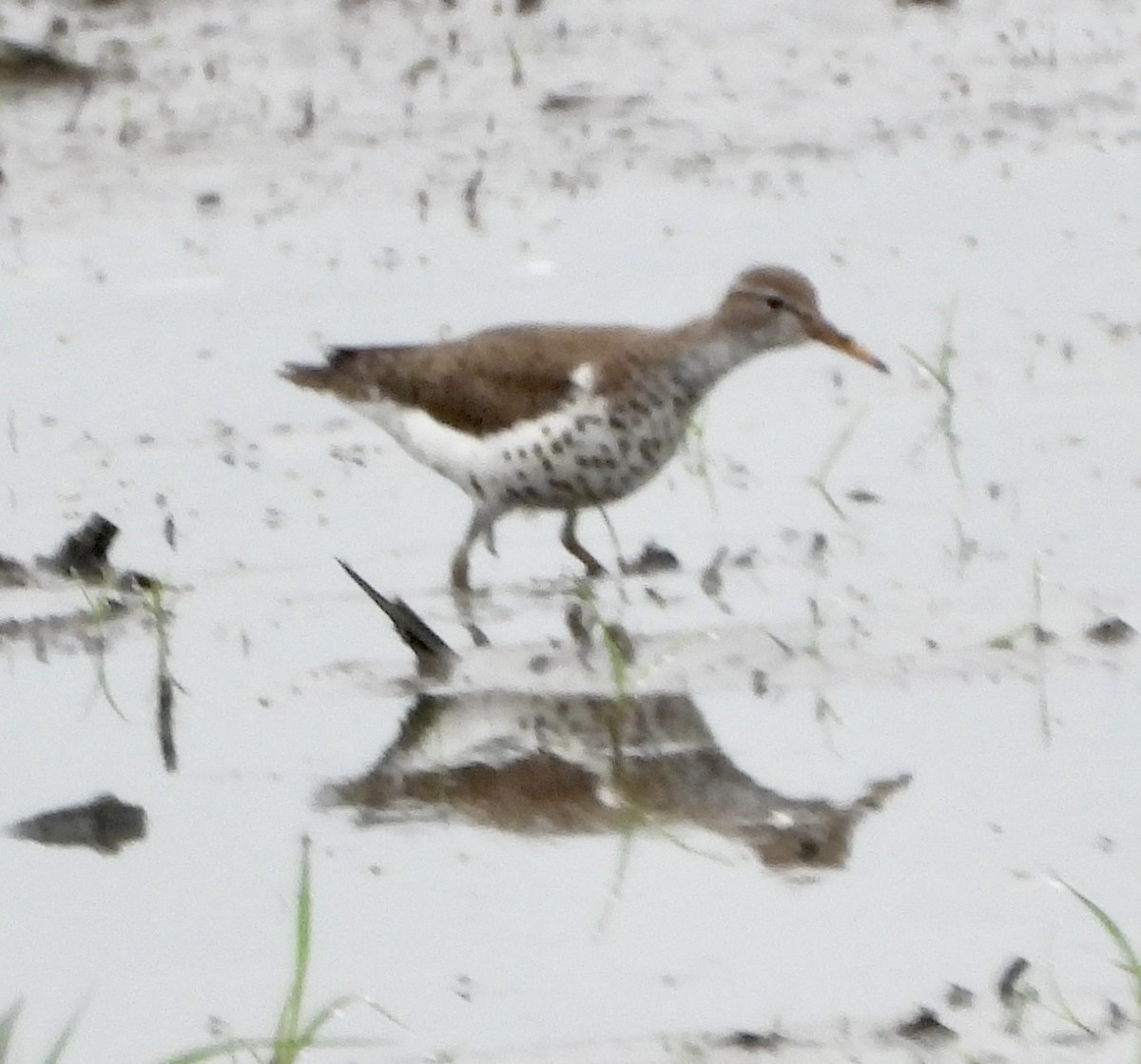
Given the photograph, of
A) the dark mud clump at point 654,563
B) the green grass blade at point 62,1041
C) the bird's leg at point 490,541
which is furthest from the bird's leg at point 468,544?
the green grass blade at point 62,1041

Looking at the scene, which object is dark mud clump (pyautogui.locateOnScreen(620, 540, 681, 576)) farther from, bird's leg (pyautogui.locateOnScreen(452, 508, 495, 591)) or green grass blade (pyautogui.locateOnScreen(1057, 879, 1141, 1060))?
green grass blade (pyautogui.locateOnScreen(1057, 879, 1141, 1060))

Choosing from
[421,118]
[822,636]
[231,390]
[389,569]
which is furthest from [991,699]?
[421,118]

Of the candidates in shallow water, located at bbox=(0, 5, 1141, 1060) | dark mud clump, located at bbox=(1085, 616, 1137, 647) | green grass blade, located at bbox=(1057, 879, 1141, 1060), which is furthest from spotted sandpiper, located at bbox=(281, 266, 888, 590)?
green grass blade, located at bbox=(1057, 879, 1141, 1060)

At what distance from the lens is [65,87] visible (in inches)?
497

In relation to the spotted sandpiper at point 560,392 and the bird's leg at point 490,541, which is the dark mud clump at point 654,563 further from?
the bird's leg at point 490,541

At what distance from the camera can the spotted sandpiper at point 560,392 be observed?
8555mm

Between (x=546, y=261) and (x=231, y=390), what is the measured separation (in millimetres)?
1486

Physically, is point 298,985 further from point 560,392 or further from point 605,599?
point 560,392

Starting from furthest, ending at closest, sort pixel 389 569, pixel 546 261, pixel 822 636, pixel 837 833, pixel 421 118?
1. pixel 421 118
2. pixel 546 261
3. pixel 389 569
4. pixel 822 636
5. pixel 837 833

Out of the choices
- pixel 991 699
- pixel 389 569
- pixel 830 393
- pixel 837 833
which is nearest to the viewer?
pixel 837 833

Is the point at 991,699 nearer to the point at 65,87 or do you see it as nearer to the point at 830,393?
the point at 830,393

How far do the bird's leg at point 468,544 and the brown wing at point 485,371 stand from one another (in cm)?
23

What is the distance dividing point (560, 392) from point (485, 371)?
278mm

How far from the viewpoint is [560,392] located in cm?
866
